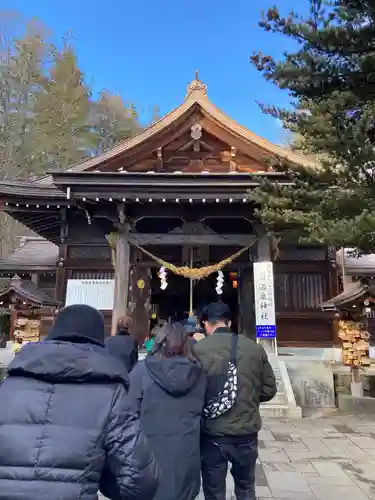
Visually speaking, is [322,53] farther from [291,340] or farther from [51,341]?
[291,340]

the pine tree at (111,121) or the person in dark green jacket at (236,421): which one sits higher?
the pine tree at (111,121)

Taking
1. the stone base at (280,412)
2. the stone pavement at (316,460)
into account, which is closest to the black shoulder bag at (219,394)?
the stone pavement at (316,460)

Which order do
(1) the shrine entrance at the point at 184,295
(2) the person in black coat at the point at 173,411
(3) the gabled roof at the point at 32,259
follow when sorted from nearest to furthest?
(2) the person in black coat at the point at 173,411 → (3) the gabled roof at the point at 32,259 → (1) the shrine entrance at the point at 184,295

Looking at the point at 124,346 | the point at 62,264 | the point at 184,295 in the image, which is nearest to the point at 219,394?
the point at 124,346

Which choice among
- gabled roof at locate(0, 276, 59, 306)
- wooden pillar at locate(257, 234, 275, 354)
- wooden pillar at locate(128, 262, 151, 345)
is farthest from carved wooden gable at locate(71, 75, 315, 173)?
gabled roof at locate(0, 276, 59, 306)

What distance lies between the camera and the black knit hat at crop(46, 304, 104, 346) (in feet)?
6.00

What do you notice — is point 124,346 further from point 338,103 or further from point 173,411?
point 338,103

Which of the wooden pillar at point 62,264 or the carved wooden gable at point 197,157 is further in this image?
the carved wooden gable at point 197,157

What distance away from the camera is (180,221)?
11.3 meters

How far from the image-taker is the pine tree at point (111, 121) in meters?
29.9

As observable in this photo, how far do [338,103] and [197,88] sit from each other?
7617mm

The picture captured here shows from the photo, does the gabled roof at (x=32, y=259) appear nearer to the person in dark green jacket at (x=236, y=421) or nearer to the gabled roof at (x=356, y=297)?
the gabled roof at (x=356, y=297)

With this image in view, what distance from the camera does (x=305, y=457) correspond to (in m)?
5.42

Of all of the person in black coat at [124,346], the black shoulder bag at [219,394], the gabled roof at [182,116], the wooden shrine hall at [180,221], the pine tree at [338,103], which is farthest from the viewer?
the gabled roof at [182,116]
